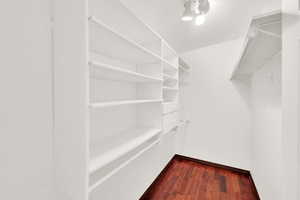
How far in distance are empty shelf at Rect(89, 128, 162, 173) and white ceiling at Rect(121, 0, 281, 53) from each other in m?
1.11

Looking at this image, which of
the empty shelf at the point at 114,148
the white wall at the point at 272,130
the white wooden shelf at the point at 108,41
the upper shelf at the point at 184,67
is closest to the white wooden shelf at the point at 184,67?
the upper shelf at the point at 184,67

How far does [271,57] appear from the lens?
4.88 ft

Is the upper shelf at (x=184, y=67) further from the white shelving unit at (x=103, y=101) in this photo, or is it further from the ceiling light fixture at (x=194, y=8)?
the ceiling light fixture at (x=194, y=8)

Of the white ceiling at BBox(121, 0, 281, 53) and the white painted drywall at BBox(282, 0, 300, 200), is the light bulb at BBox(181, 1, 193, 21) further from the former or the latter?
the white painted drywall at BBox(282, 0, 300, 200)

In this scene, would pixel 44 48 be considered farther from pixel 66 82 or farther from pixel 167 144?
pixel 167 144

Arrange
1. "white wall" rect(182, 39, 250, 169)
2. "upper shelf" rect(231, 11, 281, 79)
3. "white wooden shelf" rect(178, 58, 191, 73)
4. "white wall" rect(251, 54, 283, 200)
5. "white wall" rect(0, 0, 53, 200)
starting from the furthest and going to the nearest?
"white wooden shelf" rect(178, 58, 191, 73), "white wall" rect(182, 39, 250, 169), "white wall" rect(251, 54, 283, 200), "upper shelf" rect(231, 11, 281, 79), "white wall" rect(0, 0, 53, 200)

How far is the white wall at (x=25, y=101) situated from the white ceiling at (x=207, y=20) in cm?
73

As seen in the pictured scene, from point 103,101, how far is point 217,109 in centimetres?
227

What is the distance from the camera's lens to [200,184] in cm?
224

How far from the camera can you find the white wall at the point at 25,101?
0.64m

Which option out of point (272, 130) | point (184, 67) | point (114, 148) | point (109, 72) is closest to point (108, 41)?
point (109, 72)

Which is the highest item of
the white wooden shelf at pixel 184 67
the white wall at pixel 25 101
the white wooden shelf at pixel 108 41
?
the white wooden shelf at pixel 184 67

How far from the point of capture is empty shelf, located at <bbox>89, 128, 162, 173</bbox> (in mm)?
874

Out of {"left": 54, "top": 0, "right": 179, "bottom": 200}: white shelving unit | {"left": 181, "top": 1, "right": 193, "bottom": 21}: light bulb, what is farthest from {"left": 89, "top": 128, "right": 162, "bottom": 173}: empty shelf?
{"left": 181, "top": 1, "right": 193, "bottom": 21}: light bulb
